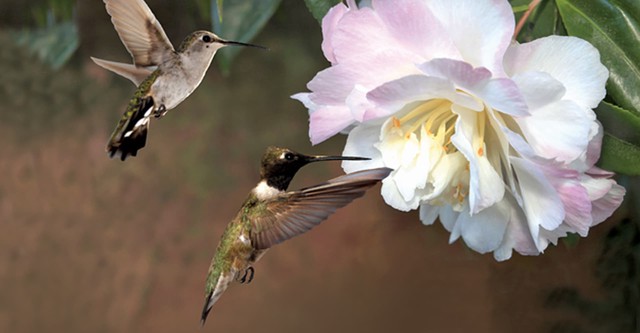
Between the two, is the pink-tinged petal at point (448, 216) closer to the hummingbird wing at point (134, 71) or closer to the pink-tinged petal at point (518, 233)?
the pink-tinged petal at point (518, 233)

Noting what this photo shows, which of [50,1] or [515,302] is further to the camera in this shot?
[515,302]

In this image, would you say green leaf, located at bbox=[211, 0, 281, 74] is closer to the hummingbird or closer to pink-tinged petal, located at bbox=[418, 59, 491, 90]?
the hummingbird

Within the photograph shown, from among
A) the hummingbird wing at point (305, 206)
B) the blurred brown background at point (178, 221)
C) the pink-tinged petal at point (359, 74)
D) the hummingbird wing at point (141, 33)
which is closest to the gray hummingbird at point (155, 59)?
the hummingbird wing at point (141, 33)

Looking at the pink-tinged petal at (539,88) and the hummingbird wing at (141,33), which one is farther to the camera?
the hummingbird wing at (141,33)

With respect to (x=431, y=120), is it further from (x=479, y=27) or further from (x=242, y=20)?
(x=242, y=20)

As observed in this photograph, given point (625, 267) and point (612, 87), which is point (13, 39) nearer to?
point (612, 87)

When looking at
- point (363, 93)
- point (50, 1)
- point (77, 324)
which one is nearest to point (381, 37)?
point (363, 93)
